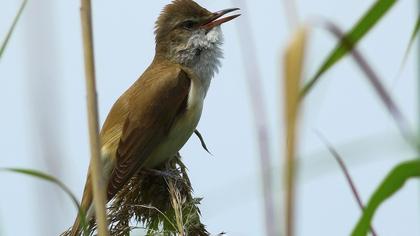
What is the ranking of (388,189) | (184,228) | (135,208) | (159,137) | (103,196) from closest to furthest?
(388,189) → (103,196) → (184,228) → (135,208) → (159,137)

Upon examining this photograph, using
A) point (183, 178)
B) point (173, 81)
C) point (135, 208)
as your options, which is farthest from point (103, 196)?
point (173, 81)

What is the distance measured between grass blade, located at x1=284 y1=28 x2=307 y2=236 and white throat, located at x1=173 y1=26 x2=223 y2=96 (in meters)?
3.85

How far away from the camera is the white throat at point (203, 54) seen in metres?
4.95

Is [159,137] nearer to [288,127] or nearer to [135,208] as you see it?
[135,208]

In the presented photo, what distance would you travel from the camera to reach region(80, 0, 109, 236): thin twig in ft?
4.85

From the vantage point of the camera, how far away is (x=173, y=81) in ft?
15.7

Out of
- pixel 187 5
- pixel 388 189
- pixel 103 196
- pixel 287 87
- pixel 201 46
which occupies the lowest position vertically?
pixel 388 189

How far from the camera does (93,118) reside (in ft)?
4.85

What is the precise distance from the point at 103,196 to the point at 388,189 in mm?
566

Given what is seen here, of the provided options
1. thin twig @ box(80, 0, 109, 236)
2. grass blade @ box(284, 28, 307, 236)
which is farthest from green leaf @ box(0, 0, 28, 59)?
grass blade @ box(284, 28, 307, 236)

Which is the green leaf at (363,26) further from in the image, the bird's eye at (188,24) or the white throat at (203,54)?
the bird's eye at (188,24)

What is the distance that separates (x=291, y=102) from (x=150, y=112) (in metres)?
3.61

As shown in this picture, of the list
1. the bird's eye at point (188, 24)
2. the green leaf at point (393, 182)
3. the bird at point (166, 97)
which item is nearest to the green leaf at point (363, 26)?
the green leaf at point (393, 182)

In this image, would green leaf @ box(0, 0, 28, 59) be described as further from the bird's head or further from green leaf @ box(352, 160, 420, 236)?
the bird's head
